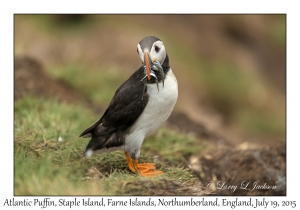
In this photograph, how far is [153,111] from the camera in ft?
15.0

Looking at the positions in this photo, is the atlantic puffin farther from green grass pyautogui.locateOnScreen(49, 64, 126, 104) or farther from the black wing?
green grass pyautogui.locateOnScreen(49, 64, 126, 104)

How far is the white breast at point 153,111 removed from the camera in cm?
455

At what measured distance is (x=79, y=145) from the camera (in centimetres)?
539

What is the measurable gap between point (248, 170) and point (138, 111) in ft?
7.84

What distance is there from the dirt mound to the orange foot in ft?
3.87

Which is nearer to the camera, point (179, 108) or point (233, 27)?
point (179, 108)

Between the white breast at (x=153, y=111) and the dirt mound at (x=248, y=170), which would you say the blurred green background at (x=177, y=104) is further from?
the white breast at (x=153, y=111)

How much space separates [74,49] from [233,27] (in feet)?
22.9

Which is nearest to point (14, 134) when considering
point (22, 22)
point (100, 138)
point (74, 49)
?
point (100, 138)

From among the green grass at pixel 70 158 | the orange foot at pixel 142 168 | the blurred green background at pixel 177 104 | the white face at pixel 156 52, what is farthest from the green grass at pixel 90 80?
the white face at pixel 156 52

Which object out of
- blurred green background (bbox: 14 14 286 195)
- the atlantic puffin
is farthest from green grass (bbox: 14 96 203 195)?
the atlantic puffin

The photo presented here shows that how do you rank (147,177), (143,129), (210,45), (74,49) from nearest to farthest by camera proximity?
1. (147,177)
2. (143,129)
3. (74,49)
4. (210,45)

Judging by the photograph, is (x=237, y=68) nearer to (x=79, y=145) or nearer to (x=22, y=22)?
(x=22, y=22)

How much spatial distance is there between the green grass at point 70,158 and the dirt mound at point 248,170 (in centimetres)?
36
